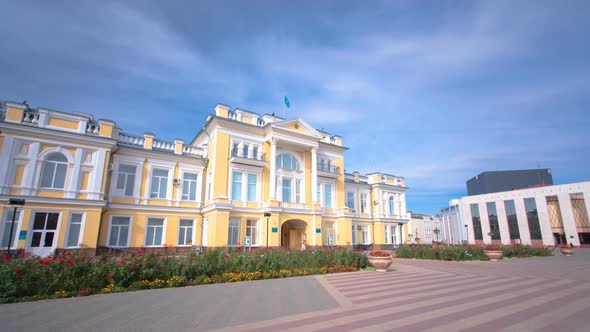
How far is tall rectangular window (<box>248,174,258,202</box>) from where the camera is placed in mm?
25652

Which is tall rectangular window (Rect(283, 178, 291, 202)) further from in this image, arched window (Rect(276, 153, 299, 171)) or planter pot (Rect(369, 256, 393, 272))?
planter pot (Rect(369, 256, 393, 272))

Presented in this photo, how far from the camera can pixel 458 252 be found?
20.5m

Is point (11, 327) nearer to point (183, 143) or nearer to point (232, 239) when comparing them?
point (232, 239)

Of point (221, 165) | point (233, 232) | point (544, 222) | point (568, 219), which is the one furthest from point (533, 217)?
point (221, 165)

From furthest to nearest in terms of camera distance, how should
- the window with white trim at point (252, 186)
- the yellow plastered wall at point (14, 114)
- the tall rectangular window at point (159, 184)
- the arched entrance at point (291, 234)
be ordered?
1. the arched entrance at point (291, 234)
2. the window with white trim at point (252, 186)
3. the tall rectangular window at point (159, 184)
4. the yellow plastered wall at point (14, 114)

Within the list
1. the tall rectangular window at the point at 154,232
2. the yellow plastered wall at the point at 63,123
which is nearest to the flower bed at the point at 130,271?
the tall rectangular window at the point at 154,232

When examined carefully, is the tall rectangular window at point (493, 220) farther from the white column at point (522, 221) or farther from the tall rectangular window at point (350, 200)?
the tall rectangular window at point (350, 200)

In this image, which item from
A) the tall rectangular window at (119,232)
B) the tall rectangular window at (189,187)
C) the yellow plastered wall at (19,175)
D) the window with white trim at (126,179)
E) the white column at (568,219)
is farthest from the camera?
the white column at (568,219)

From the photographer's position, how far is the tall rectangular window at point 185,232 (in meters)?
24.0

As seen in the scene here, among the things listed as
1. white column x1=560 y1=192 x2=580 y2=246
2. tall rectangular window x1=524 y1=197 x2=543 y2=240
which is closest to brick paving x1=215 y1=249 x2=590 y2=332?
white column x1=560 y1=192 x2=580 y2=246

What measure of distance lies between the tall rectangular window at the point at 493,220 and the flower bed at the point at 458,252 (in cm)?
3226

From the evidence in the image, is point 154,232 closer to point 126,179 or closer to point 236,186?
point 126,179

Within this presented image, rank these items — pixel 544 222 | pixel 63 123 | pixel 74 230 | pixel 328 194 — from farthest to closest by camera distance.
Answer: pixel 544 222 → pixel 328 194 → pixel 63 123 → pixel 74 230

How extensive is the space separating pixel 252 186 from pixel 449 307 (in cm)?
2021
